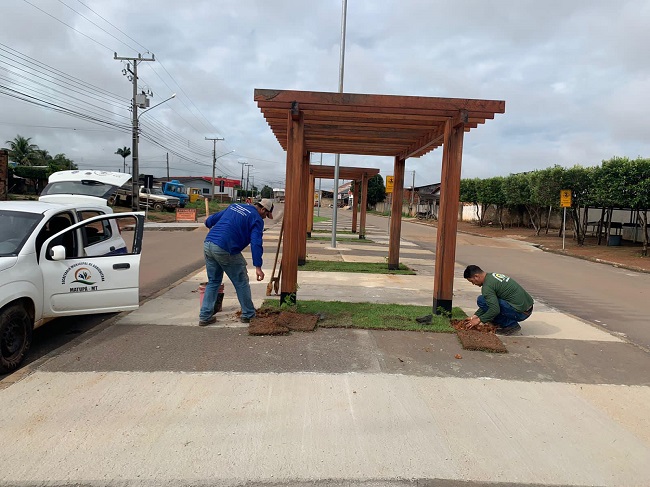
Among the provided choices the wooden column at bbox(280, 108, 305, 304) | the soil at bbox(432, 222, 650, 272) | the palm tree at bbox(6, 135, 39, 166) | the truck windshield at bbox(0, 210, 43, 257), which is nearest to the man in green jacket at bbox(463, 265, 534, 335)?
the wooden column at bbox(280, 108, 305, 304)

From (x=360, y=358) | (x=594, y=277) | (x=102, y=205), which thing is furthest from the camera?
(x=594, y=277)

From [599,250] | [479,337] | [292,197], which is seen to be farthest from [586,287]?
[599,250]

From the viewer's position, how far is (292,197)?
646cm

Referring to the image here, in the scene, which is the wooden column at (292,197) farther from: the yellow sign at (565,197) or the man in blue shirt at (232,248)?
the yellow sign at (565,197)

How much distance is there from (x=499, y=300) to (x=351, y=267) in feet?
19.4

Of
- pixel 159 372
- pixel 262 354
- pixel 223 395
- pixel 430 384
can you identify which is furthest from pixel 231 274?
pixel 430 384

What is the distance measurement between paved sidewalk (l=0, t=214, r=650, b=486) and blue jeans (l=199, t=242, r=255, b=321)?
0.28 m

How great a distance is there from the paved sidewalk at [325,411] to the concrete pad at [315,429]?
14mm

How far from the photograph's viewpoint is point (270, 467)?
2992 millimetres

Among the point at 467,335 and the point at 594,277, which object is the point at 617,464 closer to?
the point at 467,335

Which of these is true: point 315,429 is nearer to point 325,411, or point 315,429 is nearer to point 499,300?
point 325,411

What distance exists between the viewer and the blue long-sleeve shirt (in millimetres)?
5664

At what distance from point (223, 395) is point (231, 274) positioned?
2.11 metres

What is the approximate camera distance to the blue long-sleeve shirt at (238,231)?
566 centimetres
